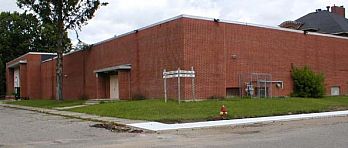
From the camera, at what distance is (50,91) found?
6022 cm

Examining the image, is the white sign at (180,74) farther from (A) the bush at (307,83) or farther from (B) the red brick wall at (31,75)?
(B) the red brick wall at (31,75)

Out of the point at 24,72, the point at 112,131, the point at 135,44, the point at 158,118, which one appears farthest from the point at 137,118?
the point at 24,72

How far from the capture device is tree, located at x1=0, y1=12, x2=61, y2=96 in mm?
86125

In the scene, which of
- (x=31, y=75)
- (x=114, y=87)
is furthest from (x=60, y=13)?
(x=31, y=75)

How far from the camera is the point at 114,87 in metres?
41.4

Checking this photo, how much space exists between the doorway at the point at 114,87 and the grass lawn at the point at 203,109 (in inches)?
421

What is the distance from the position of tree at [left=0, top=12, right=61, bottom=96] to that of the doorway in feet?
155

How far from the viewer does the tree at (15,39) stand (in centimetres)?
8612

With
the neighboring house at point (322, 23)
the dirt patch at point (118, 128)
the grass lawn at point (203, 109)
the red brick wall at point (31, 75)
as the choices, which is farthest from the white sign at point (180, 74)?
the red brick wall at point (31, 75)

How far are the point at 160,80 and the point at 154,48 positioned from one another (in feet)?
7.99

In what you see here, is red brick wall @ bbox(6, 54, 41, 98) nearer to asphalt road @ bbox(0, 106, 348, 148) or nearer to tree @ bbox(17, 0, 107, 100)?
tree @ bbox(17, 0, 107, 100)

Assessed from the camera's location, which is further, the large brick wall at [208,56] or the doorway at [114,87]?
the doorway at [114,87]

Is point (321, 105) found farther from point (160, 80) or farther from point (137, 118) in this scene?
point (137, 118)

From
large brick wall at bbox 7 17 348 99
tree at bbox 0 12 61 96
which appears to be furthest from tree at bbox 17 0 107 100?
tree at bbox 0 12 61 96
